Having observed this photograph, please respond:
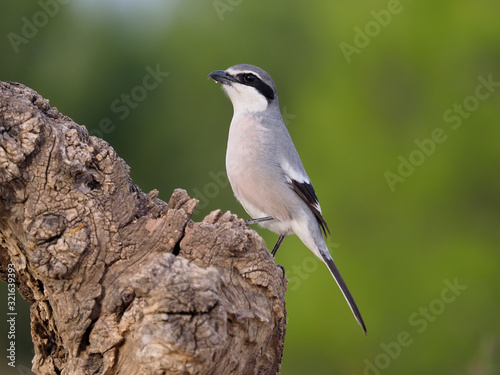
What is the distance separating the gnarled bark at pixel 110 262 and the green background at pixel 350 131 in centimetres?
452

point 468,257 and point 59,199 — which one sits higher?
point 468,257

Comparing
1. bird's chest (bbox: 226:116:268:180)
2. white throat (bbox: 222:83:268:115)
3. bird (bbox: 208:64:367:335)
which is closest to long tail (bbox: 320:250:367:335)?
bird (bbox: 208:64:367:335)

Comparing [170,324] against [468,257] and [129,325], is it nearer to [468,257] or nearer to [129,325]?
[129,325]

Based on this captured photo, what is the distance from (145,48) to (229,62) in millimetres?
1337

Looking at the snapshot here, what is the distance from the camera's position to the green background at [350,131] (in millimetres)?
8016

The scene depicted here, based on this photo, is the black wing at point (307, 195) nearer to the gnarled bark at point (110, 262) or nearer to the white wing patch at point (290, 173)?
the white wing patch at point (290, 173)

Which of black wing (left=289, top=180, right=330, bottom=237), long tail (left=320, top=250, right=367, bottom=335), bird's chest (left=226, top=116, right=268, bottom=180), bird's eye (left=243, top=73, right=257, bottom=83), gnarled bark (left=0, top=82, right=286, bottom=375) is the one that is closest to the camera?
gnarled bark (left=0, top=82, right=286, bottom=375)

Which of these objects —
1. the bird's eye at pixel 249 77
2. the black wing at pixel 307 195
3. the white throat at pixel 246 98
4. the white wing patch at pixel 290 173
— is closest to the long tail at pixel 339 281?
the black wing at pixel 307 195

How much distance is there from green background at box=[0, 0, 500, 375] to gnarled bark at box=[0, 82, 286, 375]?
178 inches

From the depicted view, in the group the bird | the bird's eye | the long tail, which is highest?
the bird's eye

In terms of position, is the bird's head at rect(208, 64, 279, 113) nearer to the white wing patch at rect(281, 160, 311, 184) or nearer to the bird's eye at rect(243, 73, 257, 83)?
the bird's eye at rect(243, 73, 257, 83)

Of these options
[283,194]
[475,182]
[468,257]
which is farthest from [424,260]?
[283,194]

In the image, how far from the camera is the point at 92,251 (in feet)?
10.8

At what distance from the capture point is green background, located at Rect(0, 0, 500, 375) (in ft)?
26.3
